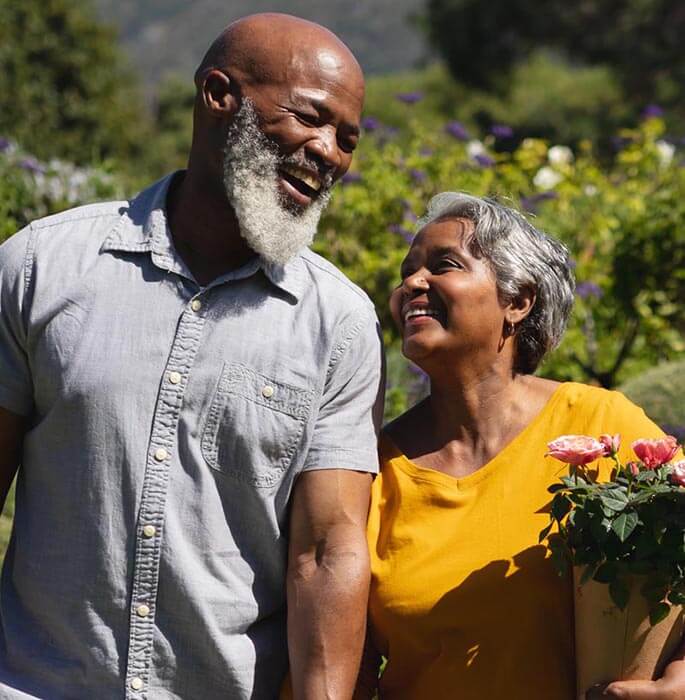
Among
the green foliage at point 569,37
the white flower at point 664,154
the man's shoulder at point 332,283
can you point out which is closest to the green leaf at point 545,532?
the man's shoulder at point 332,283

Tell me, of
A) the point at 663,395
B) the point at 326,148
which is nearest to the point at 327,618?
the point at 326,148

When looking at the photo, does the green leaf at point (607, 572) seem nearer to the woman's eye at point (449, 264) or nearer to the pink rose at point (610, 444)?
the pink rose at point (610, 444)

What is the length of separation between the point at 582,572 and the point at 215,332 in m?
0.85

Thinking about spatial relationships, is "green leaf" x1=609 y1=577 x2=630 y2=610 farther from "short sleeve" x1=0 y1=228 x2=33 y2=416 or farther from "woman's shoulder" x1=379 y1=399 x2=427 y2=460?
"short sleeve" x1=0 y1=228 x2=33 y2=416

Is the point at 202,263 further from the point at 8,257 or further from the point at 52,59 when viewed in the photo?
the point at 52,59

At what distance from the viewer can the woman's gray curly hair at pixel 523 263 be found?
297cm

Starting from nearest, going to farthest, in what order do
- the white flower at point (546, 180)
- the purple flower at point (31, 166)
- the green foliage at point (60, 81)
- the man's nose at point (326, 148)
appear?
the man's nose at point (326, 148), the purple flower at point (31, 166), the white flower at point (546, 180), the green foliage at point (60, 81)

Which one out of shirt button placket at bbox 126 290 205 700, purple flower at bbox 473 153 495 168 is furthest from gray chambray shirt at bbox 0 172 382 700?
purple flower at bbox 473 153 495 168

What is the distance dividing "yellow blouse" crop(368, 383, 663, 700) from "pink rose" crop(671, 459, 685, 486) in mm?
181

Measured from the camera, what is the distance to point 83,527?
260 cm

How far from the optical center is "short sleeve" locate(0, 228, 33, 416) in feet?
8.67

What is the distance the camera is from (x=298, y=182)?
273cm

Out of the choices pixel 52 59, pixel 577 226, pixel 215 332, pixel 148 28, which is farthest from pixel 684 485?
pixel 148 28

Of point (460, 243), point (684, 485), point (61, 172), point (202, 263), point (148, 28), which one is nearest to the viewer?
point (684, 485)
